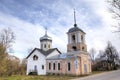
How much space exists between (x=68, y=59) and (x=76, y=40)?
4248mm

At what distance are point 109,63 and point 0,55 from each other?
35.4 metres

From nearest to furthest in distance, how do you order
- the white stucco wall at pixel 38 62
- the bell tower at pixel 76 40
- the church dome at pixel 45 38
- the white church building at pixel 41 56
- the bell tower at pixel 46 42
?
the bell tower at pixel 76 40 < the white stucco wall at pixel 38 62 < the white church building at pixel 41 56 < the bell tower at pixel 46 42 < the church dome at pixel 45 38

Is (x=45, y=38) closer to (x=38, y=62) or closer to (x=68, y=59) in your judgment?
(x=38, y=62)

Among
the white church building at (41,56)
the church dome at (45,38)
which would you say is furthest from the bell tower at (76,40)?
the church dome at (45,38)

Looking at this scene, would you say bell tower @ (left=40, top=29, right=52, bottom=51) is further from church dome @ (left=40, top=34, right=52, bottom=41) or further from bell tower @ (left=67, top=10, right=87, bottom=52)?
bell tower @ (left=67, top=10, right=87, bottom=52)

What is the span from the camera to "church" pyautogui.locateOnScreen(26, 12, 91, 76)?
34781mm

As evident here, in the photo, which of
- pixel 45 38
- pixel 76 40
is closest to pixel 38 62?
pixel 45 38

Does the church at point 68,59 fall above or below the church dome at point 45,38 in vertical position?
below

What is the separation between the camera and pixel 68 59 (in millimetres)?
35625

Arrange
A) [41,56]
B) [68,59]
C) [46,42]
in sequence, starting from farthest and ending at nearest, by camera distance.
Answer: [46,42]
[41,56]
[68,59]

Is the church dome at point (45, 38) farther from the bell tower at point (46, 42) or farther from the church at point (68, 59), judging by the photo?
the church at point (68, 59)

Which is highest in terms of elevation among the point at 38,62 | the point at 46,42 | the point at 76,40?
the point at 46,42

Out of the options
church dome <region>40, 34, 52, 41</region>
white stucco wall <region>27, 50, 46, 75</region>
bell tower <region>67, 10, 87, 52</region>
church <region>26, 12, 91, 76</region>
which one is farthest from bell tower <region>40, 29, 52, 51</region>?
bell tower <region>67, 10, 87, 52</region>

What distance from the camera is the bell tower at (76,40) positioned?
118 ft
